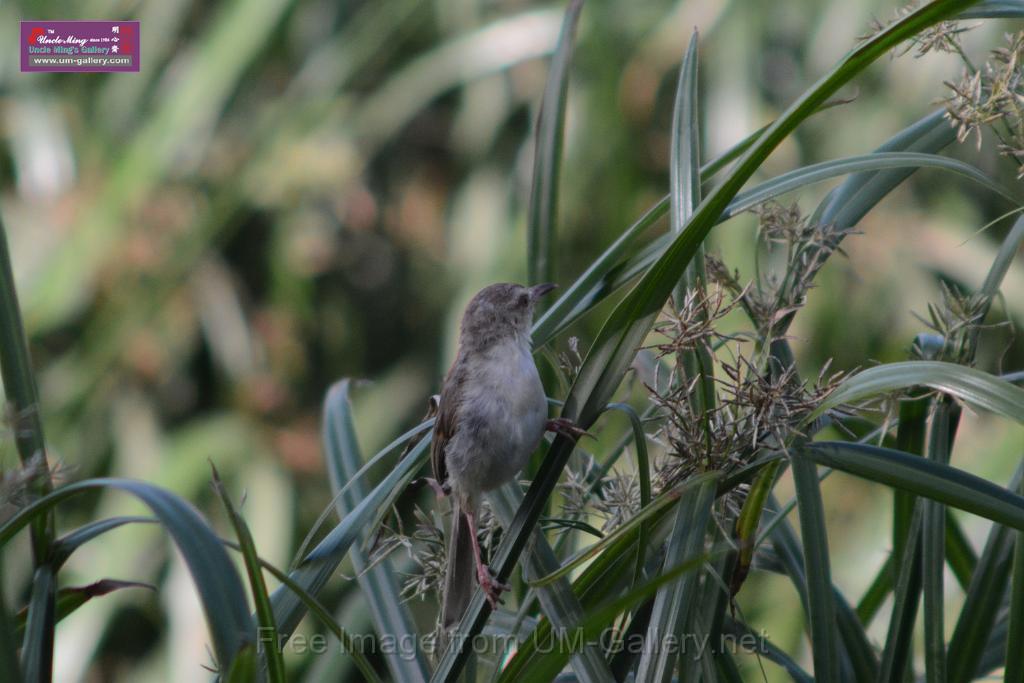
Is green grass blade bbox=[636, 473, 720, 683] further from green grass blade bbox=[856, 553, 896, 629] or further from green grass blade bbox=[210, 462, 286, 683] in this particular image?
green grass blade bbox=[856, 553, 896, 629]

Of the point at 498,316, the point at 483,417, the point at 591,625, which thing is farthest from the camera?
the point at 498,316

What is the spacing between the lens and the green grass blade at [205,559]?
98 cm

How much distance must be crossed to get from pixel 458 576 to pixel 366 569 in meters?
0.17

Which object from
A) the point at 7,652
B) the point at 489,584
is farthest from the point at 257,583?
the point at 489,584

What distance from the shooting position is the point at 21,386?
1361mm

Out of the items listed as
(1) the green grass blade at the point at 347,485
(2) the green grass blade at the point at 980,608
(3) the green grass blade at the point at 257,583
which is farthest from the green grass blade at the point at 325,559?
(2) the green grass blade at the point at 980,608

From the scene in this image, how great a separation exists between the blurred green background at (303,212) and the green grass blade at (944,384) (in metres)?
2.98

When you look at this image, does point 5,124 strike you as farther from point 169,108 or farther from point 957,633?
point 957,633

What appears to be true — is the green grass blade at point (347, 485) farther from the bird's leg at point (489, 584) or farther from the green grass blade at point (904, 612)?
the green grass blade at point (904, 612)

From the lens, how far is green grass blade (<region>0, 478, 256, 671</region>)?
3.23 ft

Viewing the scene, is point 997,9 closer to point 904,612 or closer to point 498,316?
point 904,612

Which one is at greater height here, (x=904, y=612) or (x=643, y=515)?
(x=643, y=515)

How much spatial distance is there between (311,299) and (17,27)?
181 centimetres

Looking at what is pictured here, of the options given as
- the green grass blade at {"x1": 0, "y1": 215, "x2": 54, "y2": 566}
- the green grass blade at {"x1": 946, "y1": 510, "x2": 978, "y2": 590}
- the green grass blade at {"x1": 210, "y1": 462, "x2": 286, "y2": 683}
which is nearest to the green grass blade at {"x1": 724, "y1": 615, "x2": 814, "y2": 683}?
the green grass blade at {"x1": 946, "y1": 510, "x2": 978, "y2": 590}
